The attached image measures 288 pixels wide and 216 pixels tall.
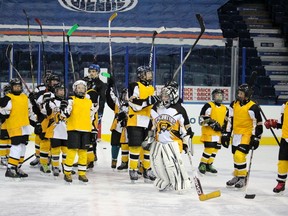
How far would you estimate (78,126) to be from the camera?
20.5ft

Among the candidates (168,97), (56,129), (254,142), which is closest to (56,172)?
(56,129)

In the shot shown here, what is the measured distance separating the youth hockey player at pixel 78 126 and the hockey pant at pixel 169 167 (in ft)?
2.26

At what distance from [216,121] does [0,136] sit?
7.83 ft

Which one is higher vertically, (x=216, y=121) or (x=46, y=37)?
(x=46, y=37)

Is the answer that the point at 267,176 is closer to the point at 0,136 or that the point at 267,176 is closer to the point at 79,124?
the point at 79,124

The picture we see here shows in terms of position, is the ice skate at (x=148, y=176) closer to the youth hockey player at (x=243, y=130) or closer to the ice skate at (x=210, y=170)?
the youth hockey player at (x=243, y=130)

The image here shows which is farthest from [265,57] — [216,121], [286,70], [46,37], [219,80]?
[216,121]

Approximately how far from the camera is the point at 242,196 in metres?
5.85

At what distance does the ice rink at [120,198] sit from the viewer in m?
4.99

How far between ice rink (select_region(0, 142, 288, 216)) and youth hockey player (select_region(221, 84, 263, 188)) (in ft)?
0.57

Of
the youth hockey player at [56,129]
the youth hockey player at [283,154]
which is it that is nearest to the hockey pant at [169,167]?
the youth hockey player at [283,154]

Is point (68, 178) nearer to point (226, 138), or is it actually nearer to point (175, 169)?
point (175, 169)

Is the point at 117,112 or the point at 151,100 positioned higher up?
the point at 151,100

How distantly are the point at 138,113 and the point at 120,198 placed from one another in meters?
1.20
